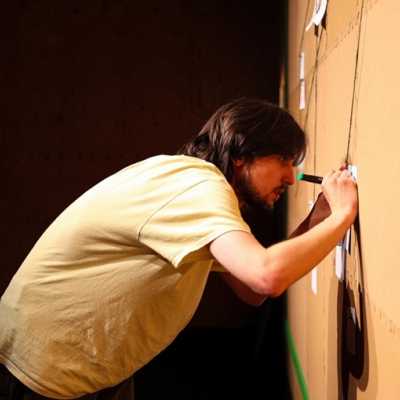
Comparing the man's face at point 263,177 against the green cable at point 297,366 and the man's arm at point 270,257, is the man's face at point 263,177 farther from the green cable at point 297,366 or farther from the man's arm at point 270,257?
the green cable at point 297,366

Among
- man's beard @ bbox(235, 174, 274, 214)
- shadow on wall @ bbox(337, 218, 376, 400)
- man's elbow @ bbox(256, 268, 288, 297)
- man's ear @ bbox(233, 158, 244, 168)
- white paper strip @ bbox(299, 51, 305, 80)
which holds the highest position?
white paper strip @ bbox(299, 51, 305, 80)

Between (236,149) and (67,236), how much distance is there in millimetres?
411

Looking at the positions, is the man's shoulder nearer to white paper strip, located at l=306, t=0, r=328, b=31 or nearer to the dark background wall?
white paper strip, located at l=306, t=0, r=328, b=31

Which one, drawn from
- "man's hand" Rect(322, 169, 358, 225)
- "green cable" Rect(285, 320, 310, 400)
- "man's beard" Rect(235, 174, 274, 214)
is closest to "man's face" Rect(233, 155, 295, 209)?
"man's beard" Rect(235, 174, 274, 214)

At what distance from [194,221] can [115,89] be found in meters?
2.45

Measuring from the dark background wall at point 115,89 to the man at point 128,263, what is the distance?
6.17 feet

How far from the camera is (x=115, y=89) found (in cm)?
318

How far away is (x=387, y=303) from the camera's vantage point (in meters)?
0.82

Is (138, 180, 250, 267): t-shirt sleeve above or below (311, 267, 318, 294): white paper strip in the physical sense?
above

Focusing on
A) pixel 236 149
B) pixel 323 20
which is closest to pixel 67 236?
pixel 236 149

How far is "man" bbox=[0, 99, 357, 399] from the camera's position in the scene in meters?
0.98

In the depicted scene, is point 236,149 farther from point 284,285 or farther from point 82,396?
point 82,396

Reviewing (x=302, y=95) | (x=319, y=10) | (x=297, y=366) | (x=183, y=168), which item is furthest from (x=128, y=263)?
(x=297, y=366)

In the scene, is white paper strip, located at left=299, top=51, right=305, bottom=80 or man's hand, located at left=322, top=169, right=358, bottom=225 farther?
white paper strip, located at left=299, top=51, right=305, bottom=80
